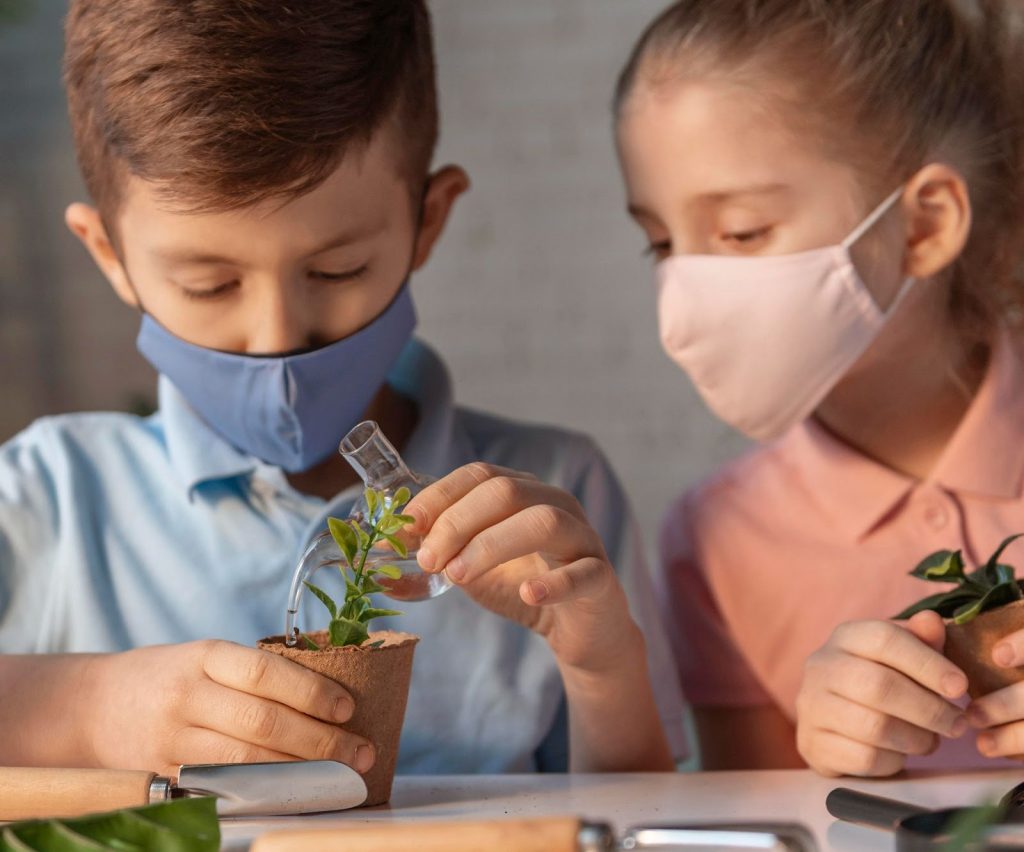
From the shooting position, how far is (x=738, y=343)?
123 centimetres

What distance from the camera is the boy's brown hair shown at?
3.22 ft

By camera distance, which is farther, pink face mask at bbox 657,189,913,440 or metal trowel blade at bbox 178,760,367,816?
pink face mask at bbox 657,189,913,440

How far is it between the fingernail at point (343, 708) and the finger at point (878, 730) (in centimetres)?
33

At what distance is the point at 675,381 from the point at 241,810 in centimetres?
256

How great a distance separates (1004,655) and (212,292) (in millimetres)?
637

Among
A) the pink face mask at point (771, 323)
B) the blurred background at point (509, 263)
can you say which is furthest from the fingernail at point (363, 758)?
the blurred background at point (509, 263)

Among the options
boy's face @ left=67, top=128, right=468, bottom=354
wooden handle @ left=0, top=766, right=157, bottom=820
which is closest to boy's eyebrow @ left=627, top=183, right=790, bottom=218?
boy's face @ left=67, top=128, right=468, bottom=354

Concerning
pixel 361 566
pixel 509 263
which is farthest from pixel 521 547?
pixel 509 263

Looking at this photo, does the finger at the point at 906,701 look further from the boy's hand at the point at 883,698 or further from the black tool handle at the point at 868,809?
the black tool handle at the point at 868,809

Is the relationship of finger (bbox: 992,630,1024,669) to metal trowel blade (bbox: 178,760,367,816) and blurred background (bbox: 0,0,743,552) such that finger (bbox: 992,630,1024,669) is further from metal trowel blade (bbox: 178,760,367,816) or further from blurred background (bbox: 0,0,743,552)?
blurred background (bbox: 0,0,743,552)

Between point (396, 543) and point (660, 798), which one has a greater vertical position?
point (396, 543)

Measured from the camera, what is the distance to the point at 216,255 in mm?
994

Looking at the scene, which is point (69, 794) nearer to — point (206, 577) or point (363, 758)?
point (363, 758)

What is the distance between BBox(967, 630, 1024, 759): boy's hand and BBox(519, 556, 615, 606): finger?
0.25 m
